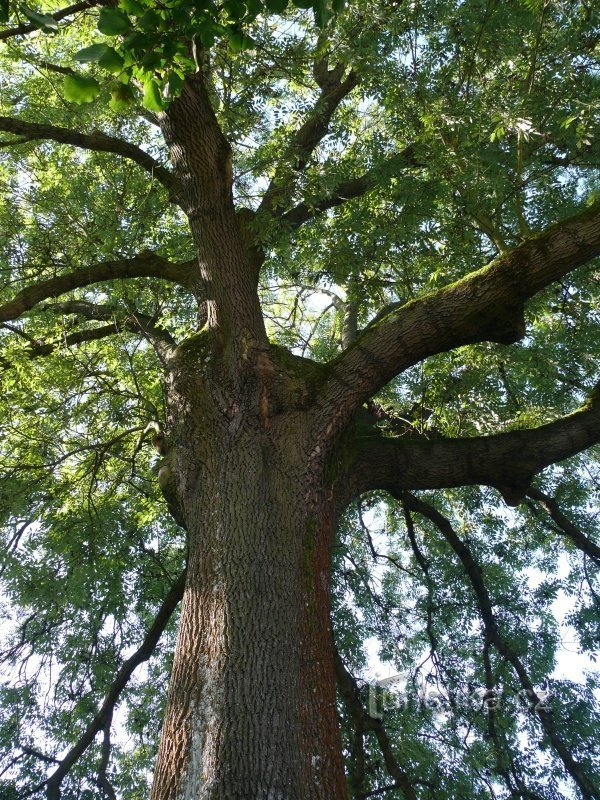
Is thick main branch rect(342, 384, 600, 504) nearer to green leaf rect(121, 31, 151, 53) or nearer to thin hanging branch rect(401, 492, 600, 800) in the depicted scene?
thin hanging branch rect(401, 492, 600, 800)

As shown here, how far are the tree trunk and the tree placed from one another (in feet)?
0.05

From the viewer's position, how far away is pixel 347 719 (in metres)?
5.14

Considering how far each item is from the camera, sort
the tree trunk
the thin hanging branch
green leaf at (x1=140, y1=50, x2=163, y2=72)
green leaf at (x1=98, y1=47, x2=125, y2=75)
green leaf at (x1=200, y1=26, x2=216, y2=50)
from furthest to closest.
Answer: the thin hanging branch, the tree trunk, green leaf at (x1=200, y1=26, x2=216, y2=50), green leaf at (x1=140, y1=50, x2=163, y2=72), green leaf at (x1=98, y1=47, x2=125, y2=75)

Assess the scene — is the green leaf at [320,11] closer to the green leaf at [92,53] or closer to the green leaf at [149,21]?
the green leaf at [149,21]

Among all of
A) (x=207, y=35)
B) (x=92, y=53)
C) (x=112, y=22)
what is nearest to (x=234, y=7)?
(x=207, y=35)

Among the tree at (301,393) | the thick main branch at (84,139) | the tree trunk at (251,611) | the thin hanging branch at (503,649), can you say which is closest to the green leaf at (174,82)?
the tree at (301,393)

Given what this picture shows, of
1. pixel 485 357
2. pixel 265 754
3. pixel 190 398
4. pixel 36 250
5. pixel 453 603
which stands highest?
pixel 36 250

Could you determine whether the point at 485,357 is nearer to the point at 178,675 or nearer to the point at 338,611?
the point at 338,611

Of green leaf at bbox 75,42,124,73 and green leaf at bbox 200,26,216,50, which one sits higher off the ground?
green leaf at bbox 200,26,216,50

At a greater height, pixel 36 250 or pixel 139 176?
pixel 139 176

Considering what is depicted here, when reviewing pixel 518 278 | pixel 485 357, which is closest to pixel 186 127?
pixel 518 278

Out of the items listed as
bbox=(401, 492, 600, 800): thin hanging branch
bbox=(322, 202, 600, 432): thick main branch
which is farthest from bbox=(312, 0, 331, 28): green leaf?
bbox=(401, 492, 600, 800): thin hanging branch

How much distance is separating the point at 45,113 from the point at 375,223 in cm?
367

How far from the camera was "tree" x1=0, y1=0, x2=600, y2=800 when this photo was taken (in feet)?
9.32
